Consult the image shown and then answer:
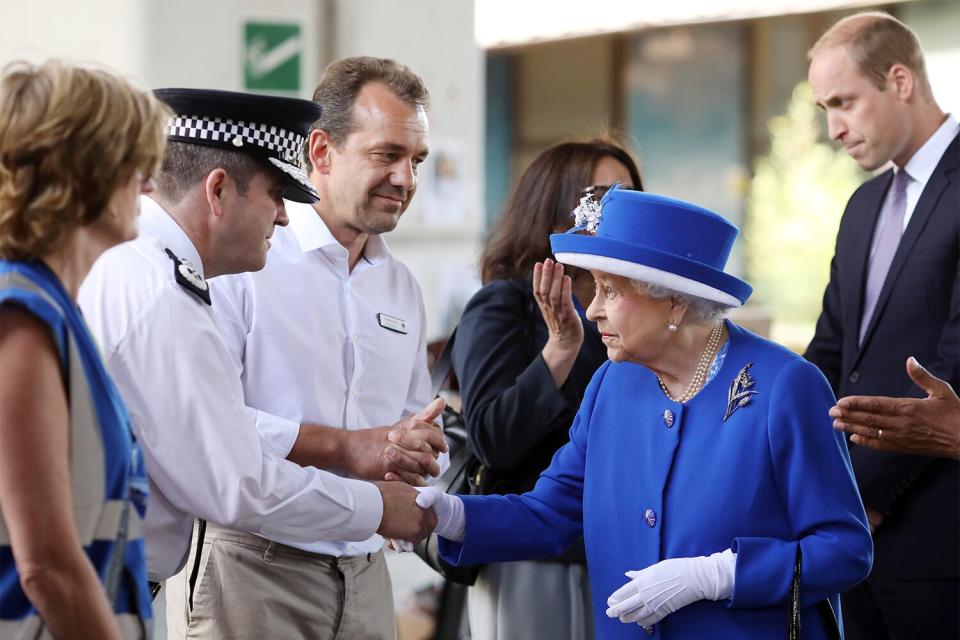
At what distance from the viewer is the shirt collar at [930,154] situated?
10.1 ft

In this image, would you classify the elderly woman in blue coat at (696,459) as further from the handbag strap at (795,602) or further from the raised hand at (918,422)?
the raised hand at (918,422)

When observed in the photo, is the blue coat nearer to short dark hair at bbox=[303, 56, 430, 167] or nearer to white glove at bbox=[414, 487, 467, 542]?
white glove at bbox=[414, 487, 467, 542]

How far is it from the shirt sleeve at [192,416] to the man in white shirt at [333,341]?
286 mm

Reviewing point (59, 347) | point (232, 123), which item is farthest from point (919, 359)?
point (59, 347)

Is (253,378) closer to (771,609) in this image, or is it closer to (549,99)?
(771,609)

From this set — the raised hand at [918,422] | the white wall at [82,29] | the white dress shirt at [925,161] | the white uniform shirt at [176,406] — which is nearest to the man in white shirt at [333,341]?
the white uniform shirt at [176,406]

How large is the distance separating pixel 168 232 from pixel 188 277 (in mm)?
141

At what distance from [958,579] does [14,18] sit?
444 cm

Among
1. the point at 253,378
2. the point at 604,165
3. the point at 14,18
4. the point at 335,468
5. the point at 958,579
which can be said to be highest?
the point at 14,18

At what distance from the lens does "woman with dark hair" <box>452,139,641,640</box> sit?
2.72 m

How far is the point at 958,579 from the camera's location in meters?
2.89

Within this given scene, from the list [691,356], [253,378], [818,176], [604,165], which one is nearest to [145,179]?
[253,378]

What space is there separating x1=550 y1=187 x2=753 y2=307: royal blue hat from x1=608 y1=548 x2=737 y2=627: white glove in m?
0.49

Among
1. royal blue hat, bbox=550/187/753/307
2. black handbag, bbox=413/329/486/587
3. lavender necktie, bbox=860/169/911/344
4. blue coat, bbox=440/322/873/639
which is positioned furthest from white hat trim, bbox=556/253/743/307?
lavender necktie, bbox=860/169/911/344
